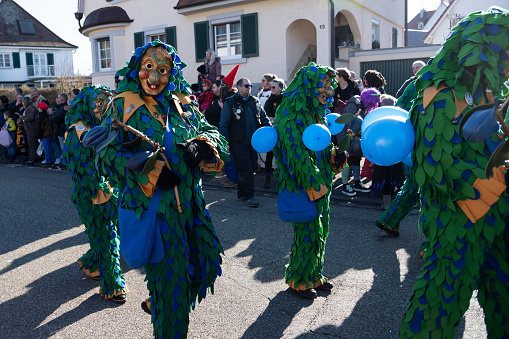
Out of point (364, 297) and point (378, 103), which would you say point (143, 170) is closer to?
point (364, 297)

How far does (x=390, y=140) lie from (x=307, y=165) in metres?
1.36

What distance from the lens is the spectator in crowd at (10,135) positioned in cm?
1382

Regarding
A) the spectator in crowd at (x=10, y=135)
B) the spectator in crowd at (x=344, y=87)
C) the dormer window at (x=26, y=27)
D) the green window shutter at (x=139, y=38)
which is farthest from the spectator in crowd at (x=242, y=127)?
the dormer window at (x=26, y=27)

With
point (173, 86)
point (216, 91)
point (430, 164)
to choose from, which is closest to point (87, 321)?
point (173, 86)

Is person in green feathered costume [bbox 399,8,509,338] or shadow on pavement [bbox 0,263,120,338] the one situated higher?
person in green feathered costume [bbox 399,8,509,338]

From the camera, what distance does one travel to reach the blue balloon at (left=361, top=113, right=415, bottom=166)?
8.06 feet

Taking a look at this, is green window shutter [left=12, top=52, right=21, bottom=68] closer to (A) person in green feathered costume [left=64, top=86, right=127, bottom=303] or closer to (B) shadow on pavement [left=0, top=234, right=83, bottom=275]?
(B) shadow on pavement [left=0, top=234, right=83, bottom=275]

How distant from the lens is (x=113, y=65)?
62.1 ft

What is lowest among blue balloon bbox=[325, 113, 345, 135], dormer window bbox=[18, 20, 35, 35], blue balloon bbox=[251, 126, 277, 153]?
blue balloon bbox=[251, 126, 277, 153]

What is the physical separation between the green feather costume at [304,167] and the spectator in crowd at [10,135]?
40.6ft

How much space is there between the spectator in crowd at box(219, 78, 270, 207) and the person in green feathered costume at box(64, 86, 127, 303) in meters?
3.07

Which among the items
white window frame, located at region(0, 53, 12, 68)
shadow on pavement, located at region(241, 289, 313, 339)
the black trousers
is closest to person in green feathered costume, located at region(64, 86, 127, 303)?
shadow on pavement, located at region(241, 289, 313, 339)

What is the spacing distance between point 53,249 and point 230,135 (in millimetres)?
3238

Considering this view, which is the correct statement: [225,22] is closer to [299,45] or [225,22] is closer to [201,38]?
[201,38]
